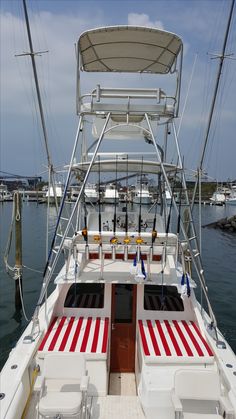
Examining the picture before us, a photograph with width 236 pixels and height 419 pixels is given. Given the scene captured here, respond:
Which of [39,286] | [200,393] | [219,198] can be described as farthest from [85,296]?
[219,198]

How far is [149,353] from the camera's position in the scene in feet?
16.5

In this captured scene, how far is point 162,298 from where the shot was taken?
20.4 ft

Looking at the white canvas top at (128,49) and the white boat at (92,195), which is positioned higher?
the white canvas top at (128,49)

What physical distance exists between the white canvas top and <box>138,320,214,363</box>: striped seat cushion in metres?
5.68

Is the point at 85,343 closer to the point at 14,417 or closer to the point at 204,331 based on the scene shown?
the point at 14,417

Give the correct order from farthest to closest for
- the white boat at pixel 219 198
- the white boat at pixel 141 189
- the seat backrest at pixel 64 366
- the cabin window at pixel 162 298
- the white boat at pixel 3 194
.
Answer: the white boat at pixel 219 198, the white boat at pixel 3 194, the white boat at pixel 141 189, the cabin window at pixel 162 298, the seat backrest at pixel 64 366

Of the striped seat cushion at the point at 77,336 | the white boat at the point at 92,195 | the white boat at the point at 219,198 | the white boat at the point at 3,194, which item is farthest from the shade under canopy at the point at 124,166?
the white boat at the point at 219,198

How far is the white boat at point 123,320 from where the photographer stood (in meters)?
4.24

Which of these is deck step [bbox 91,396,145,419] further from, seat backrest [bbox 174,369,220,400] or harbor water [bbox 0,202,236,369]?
harbor water [bbox 0,202,236,369]

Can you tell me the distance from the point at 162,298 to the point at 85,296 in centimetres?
152

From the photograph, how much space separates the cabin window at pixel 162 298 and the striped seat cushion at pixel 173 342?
0.87ft

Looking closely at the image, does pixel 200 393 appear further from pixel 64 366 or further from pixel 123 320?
pixel 123 320

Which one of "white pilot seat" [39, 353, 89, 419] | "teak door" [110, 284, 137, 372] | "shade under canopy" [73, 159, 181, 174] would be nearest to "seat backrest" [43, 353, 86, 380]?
"white pilot seat" [39, 353, 89, 419]

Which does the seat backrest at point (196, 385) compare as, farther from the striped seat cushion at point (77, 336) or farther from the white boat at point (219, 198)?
the white boat at point (219, 198)
